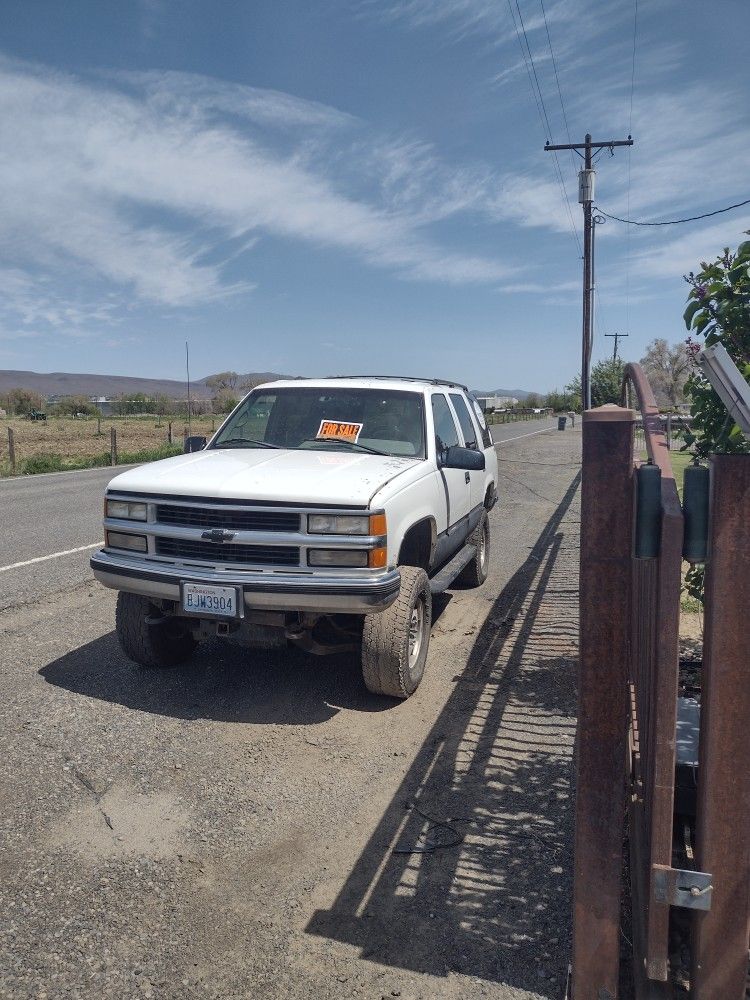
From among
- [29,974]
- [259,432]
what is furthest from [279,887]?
[259,432]

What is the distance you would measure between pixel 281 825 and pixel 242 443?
3.33 metres

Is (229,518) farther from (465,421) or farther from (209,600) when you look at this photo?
(465,421)

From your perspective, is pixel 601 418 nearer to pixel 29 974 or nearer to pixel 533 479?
pixel 29 974

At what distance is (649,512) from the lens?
78.5 inches

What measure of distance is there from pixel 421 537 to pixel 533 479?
14.6m

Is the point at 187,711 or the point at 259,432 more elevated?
the point at 259,432

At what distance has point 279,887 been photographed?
3.11 meters

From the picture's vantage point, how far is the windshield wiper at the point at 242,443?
6.13 metres

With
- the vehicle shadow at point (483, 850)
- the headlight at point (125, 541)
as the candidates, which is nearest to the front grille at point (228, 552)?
the headlight at point (125, 541)

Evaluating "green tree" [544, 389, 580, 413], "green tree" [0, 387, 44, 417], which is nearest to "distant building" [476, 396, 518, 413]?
"green tree" [544, 389, 580, 413]

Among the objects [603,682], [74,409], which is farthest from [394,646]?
[74,409]

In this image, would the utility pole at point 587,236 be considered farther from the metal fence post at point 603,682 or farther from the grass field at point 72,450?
the metal fence post at point 603,682

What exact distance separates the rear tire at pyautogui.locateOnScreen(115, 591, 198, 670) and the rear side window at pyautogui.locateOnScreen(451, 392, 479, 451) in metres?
3.32

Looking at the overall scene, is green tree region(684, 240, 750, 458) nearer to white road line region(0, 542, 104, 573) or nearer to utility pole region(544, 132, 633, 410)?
white road line region(0, 542, 104, 573)
